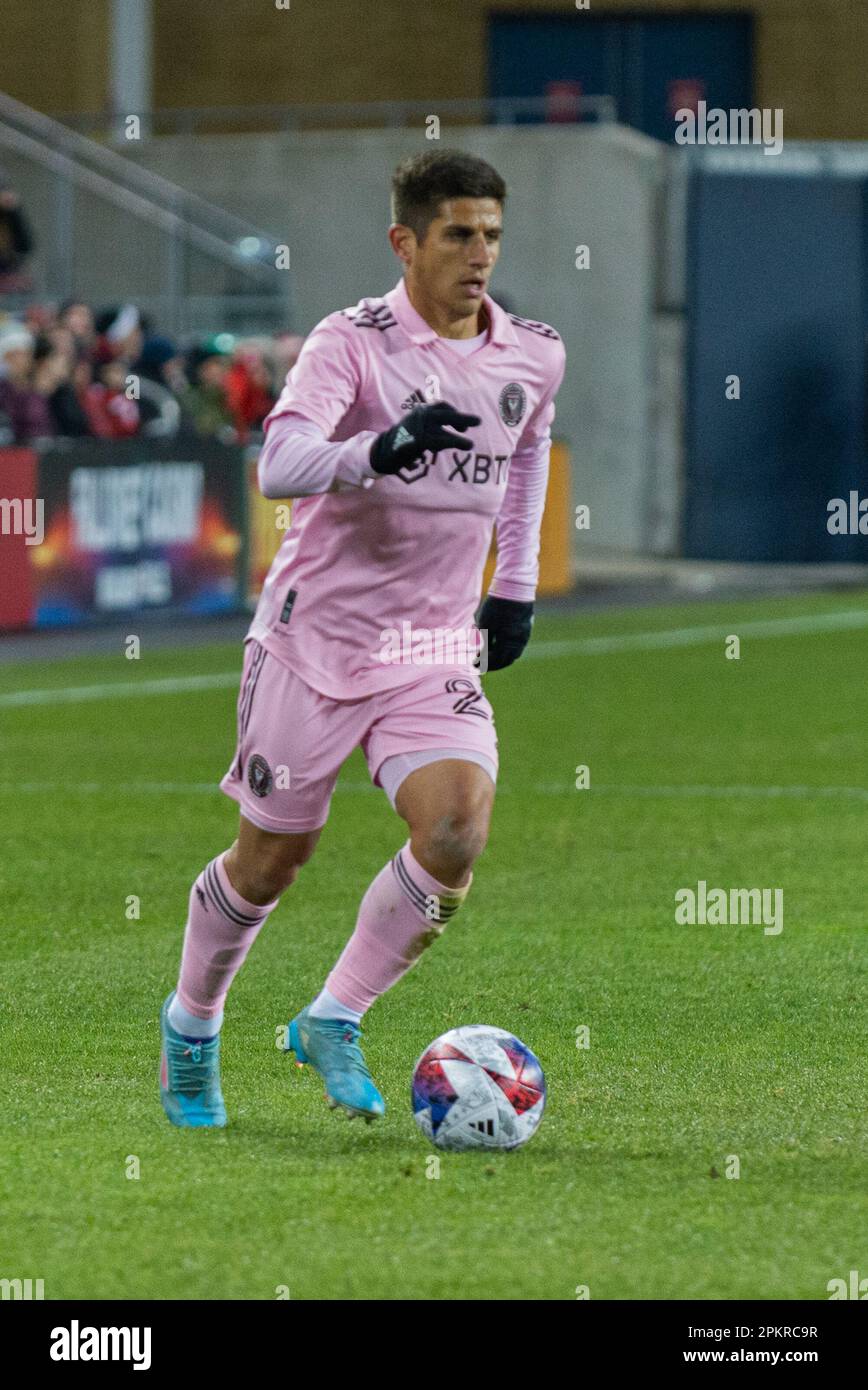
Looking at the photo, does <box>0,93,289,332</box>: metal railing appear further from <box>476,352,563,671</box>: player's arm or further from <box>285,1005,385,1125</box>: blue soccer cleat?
<box>285,1005,385,1125</box>: blue soccer cleat

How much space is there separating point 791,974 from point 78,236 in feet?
77.8

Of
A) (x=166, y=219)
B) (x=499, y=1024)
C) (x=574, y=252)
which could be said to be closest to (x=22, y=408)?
(x=166, y=219)

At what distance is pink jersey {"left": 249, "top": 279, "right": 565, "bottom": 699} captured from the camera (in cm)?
584

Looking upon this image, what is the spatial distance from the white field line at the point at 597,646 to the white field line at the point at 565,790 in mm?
3330

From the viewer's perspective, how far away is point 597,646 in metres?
20.0

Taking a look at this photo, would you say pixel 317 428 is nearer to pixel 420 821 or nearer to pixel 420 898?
pixel 420 821

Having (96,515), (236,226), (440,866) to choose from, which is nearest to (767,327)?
(236,226)

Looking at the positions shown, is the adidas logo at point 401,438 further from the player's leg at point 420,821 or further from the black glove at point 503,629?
the black glove at point 503,629

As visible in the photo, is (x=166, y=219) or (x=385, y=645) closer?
(x=385, y=645)

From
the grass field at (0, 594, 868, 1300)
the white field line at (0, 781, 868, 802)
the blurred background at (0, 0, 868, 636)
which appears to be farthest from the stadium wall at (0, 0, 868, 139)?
the white field line at (0, 781, 868, 802)

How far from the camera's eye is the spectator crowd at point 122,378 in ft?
66.8

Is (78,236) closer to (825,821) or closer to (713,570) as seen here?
(713,570)

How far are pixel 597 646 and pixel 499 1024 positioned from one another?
1285 centimetres

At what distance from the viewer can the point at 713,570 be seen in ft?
Result: 95.6
